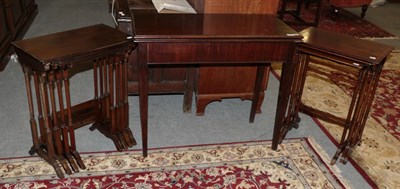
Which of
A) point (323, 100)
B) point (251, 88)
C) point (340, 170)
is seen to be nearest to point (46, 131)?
point (251, 88)

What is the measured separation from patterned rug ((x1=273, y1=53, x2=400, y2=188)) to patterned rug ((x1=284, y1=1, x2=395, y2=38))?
1.10 m

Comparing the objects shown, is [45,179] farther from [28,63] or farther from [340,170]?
[340,170]

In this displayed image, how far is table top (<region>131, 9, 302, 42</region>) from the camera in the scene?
1995mm

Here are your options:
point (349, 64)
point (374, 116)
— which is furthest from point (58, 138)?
point (374, 116)

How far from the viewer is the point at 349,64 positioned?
2197mm

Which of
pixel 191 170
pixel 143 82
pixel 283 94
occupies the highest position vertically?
pixel 143 82

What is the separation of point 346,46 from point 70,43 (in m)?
1.57

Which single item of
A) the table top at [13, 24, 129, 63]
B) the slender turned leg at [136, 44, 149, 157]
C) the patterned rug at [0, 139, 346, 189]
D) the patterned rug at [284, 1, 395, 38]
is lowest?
the patterned rug at [0, 139, 346, 189]

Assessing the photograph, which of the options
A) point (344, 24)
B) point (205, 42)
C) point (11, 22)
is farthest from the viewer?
point (344, 24)

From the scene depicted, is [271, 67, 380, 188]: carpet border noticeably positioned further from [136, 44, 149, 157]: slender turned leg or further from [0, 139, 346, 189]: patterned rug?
[136, 44, 149, 157]: slender turned leg

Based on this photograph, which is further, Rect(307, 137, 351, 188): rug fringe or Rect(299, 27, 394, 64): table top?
Rect(307, 137, 351, 188): rug fringe

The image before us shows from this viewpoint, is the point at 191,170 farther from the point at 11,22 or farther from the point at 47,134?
the point at 11,22

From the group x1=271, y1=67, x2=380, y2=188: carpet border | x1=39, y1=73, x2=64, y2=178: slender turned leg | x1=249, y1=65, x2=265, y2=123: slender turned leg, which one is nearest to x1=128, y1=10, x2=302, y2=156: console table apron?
x1=249, y1=65, x2=265, y2=123: slender turned leg

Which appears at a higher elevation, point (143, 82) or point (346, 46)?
point (346, 46)
